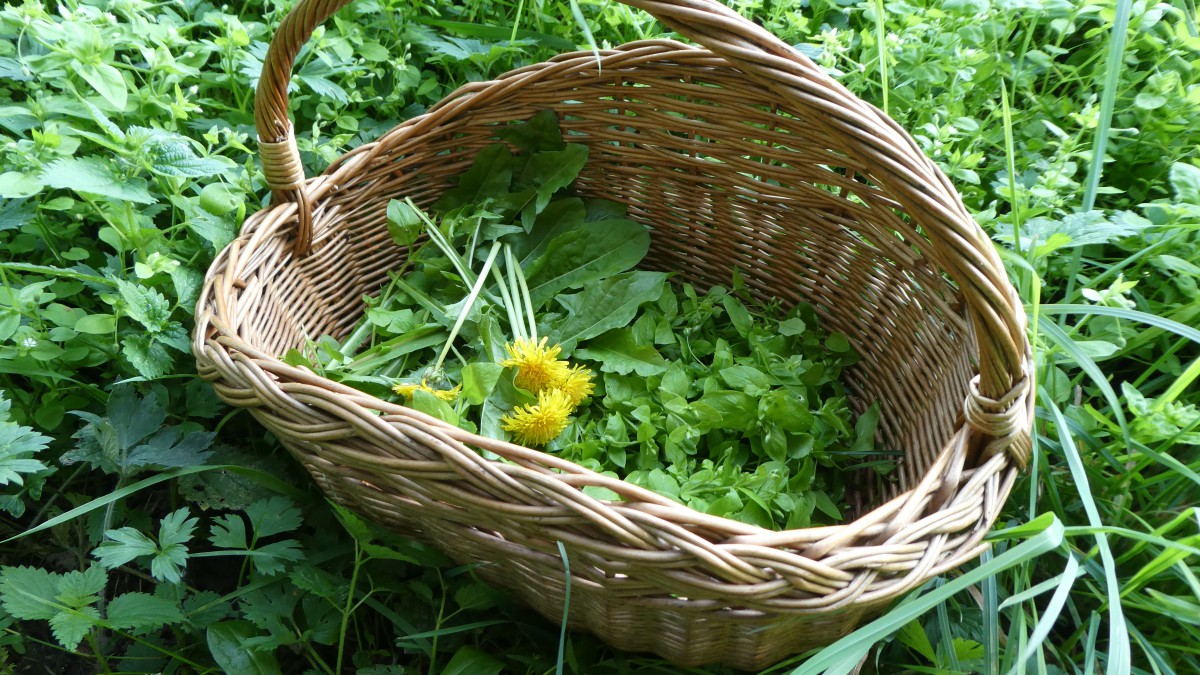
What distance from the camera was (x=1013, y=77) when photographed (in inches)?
50.5

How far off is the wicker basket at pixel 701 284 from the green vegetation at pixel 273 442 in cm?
8

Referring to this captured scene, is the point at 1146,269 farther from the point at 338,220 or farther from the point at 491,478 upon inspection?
the point at 338,220

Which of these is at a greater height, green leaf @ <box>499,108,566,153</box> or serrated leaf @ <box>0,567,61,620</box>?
green leaf @ <box>499,108,566,153</box>

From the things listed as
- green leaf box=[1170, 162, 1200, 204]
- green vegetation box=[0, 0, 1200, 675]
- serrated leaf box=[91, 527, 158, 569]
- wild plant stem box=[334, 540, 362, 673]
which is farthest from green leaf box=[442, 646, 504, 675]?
green leaf box=[1170, 162, 1200, 204]

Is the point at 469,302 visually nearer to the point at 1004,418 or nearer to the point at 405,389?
the point at 405,389

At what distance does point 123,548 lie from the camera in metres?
0.86

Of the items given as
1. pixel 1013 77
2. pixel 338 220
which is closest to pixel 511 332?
pixel 338 220

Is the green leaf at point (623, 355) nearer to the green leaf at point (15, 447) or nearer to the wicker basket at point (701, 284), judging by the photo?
the wicker basket at point (701, 284)

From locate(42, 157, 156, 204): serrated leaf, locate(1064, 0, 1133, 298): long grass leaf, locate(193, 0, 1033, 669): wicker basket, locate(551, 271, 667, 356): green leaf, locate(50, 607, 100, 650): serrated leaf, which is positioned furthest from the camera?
locate(551, 271, 667, 356): green leaf

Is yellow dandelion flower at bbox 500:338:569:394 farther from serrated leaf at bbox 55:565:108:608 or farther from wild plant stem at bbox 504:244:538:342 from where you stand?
serrated leaf at bbox 55:565:108:608

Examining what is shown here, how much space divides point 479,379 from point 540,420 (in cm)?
8

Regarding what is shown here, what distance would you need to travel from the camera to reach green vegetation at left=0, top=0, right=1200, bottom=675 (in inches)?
34.3

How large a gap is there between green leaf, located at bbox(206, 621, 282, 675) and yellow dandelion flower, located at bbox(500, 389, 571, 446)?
1.20 feet

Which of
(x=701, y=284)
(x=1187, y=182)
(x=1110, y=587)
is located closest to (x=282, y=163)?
(x=701, y=284)
